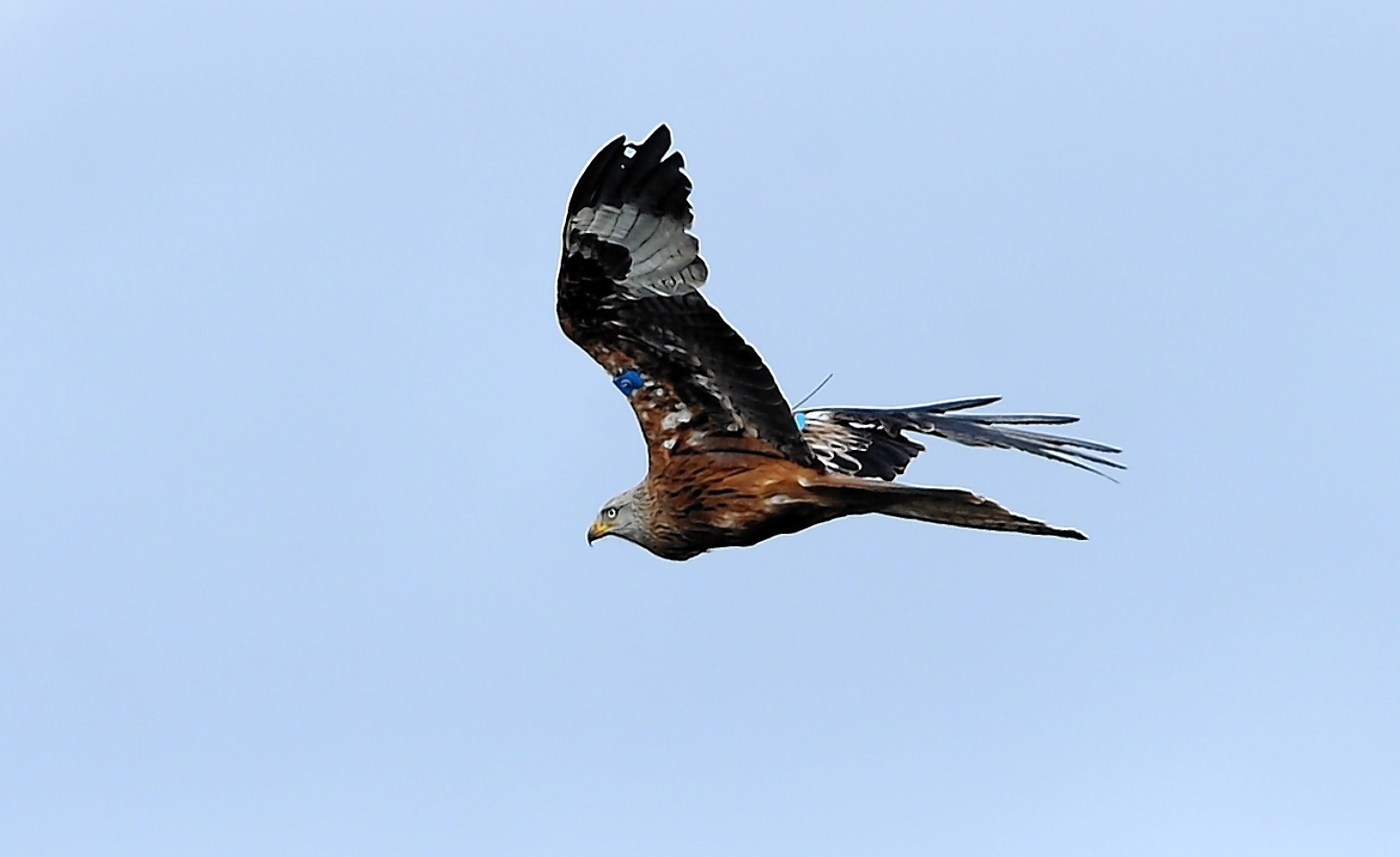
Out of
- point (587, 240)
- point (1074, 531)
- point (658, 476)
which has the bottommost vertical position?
point (1074, 531)

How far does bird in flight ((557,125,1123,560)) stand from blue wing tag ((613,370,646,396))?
10mm

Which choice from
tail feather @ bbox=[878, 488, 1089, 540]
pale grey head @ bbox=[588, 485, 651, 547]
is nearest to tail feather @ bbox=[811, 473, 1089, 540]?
tail feather @ bbox=[878, 488, 1089, 540]

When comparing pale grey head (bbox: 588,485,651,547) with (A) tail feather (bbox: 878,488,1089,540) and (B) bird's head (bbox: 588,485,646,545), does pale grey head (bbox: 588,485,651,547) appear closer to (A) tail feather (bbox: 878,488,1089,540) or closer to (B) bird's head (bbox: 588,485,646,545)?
(B) bird's head (bbox: 588,485,646,545)

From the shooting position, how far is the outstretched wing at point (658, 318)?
11.3m

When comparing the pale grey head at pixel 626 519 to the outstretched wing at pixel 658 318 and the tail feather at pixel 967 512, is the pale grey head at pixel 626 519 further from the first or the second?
the tail feather at pixel 967 512

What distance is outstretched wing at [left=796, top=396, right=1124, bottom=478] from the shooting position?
43.7ft

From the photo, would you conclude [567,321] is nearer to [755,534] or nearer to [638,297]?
[638,297]

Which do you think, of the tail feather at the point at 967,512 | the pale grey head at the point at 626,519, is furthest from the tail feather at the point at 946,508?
the pale grey head at the point at 626,519

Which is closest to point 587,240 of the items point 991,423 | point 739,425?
point 739,425

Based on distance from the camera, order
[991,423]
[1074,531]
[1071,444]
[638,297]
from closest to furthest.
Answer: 1. [1074,531]
2. [638,297]
3. [1071,444]
4. [991,423]

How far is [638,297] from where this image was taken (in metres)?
11.6

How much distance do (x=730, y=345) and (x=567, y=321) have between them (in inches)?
34.0

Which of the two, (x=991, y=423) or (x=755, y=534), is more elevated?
(x=991, y=423)

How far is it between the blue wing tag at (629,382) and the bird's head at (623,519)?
A: 1.84 feet
